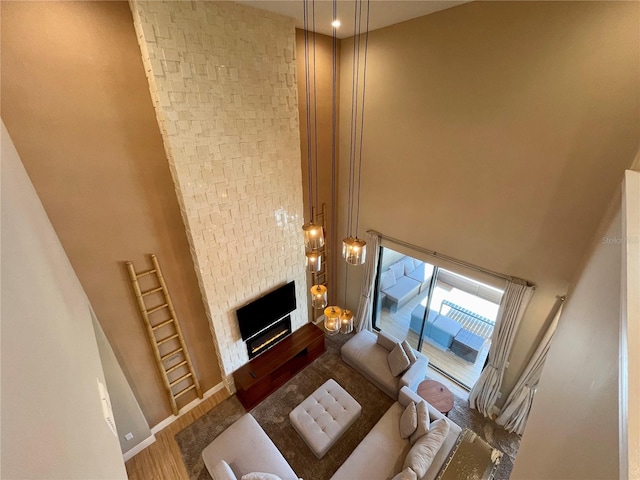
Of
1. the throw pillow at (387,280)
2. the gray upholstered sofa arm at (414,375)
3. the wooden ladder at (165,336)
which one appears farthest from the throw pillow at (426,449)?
the wooden ladder at (165,336)

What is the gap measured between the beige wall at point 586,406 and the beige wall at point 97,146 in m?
3.77

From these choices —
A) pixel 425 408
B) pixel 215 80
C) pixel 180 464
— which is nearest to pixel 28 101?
pixel 215 80

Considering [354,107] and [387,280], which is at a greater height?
[354,107]

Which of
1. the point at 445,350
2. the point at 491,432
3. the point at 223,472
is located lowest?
the point at 491,432

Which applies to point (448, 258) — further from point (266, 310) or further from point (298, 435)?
point (298, 435)

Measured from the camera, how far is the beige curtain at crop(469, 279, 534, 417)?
355cm

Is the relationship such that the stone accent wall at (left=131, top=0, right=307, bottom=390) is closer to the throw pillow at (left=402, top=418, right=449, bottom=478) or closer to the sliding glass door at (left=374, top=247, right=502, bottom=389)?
the sliding glass door at (left=374, top=247, right=502, bottom=389)

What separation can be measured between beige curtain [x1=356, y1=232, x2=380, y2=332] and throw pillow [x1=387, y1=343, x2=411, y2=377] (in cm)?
110

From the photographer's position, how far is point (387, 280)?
18.8ft

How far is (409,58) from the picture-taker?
3627 millimetres

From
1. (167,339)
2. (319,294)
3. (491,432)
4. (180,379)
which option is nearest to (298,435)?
(180,379)

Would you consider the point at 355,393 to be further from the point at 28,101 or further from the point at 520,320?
the point at 28,101

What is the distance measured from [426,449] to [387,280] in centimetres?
298

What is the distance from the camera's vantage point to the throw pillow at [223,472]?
3043 millimetres
